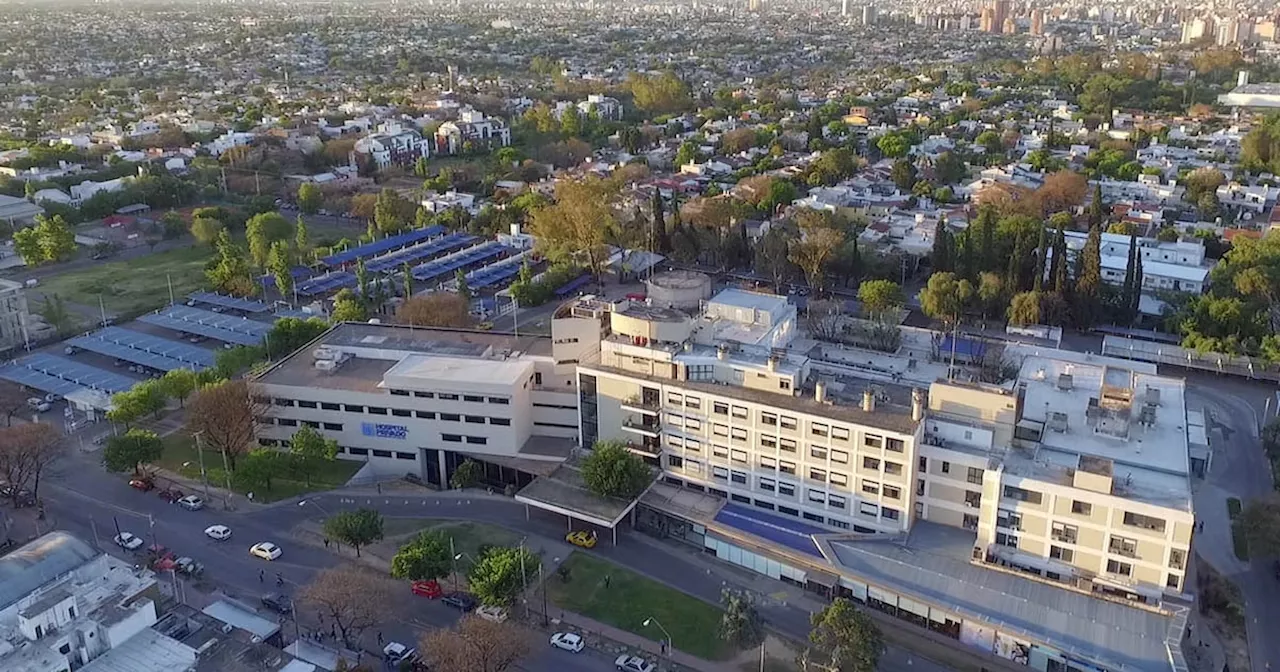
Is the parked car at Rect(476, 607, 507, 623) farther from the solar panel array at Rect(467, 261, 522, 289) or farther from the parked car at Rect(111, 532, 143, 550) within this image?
the solar panel array at Rect(467, 261, 522, 289)

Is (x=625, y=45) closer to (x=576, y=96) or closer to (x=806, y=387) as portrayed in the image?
(x=576, y=96)

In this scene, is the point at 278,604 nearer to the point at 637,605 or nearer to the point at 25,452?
the point at 637,605

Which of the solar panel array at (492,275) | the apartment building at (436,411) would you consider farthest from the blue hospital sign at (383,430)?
the solar panel array at (492,275)

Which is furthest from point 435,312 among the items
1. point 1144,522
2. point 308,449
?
point 1144,522

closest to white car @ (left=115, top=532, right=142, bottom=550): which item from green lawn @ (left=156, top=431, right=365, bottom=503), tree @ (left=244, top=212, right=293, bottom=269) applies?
green lawn @ (left=156, top=431, right=365, bottom=503)

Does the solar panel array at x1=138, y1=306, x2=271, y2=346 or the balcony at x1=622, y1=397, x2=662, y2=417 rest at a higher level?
the balcony at x1=622, y1=397, x2=662, y2=417

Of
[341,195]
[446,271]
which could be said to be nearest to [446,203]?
[341,195]
